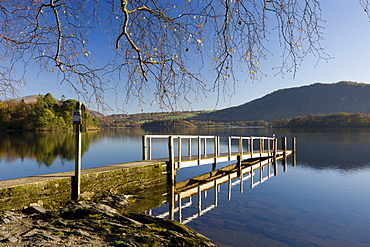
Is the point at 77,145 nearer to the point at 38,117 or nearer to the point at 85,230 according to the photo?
the point at 85,230

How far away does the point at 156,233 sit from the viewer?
505cm

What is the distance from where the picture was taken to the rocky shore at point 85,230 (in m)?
4.07

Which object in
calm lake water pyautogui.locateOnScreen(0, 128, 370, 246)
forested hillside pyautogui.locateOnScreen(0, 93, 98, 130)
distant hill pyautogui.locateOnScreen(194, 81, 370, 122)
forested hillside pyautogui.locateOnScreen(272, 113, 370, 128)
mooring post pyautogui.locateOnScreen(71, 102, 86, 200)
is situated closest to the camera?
calm lake water pyautogui.locateOnScreen(0, 128, 370, 246)

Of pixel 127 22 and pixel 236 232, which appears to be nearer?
pixel 127 22

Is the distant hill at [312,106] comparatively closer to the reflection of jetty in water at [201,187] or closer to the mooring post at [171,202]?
the reflection of jetty in water at [201,187]

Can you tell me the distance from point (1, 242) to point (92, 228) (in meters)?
1.46

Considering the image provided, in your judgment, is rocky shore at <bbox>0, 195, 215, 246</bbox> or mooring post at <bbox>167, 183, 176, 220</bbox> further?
mooring post at <bbox>167, 183, 176, 220</bbox>

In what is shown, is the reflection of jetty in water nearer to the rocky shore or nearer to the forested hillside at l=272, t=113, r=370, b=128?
the rocky shore

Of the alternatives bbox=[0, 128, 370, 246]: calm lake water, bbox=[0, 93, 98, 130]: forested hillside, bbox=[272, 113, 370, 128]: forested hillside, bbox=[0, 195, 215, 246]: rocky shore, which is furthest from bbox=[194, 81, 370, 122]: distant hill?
bbox=[0, 195, 215, 246]: rocky shore

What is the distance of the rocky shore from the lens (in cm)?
407

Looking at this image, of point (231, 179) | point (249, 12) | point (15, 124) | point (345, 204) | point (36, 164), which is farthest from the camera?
point (15, 124)

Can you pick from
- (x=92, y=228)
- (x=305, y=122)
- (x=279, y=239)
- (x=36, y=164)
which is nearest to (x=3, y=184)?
(x=92, y=228)

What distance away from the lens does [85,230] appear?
4715 mm

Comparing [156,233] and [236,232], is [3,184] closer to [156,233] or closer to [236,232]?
[156,233]
